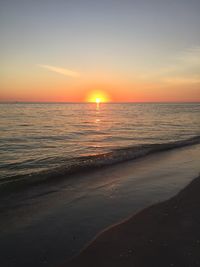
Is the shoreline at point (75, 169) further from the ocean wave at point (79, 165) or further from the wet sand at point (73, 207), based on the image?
the wet sand at point (73, 207)

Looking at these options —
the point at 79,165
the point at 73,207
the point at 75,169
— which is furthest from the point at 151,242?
the point at 79,165

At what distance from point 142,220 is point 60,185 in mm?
4136

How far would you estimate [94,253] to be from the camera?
4.66m

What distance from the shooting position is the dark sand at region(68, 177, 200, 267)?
437 cm

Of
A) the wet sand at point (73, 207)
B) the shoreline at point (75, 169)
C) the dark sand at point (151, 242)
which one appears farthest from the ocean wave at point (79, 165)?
the dark sand at point (151, 242)

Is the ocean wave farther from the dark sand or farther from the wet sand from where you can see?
the dark sand

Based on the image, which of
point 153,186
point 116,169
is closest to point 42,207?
point 153,186

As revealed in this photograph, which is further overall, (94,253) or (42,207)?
(42,207)

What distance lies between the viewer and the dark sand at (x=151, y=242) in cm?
437

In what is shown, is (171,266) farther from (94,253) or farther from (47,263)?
(47,263)

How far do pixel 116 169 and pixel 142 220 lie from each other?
5.75 meters

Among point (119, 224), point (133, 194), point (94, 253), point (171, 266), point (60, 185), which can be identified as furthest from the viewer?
point (60, 185)

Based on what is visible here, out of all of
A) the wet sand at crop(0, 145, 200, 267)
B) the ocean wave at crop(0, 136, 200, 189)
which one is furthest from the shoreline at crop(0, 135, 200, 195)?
the wet sand at crop(0, 145, 200, 267)

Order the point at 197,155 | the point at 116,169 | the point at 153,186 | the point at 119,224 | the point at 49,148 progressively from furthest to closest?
the point at 49,148
the point at 197,155
the point at 116,169
the point at 153,186
the point at 119,224
